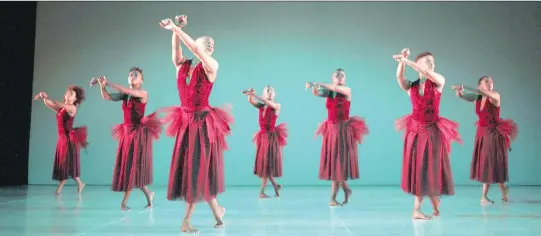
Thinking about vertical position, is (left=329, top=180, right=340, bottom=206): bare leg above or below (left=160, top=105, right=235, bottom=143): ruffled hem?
below

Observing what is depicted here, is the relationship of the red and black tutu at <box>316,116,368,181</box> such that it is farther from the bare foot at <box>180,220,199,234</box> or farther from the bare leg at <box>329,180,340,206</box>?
the bare foot at <box>180,220,199,234</box>

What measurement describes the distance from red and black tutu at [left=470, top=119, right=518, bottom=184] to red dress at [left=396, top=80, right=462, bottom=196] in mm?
1732

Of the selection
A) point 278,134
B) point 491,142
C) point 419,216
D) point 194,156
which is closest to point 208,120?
point 194,156

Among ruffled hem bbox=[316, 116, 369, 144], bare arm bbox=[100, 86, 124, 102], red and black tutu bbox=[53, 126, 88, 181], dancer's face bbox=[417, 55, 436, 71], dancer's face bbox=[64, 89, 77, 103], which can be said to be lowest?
red and black tutu bbox=[53, 126, 88, 181]

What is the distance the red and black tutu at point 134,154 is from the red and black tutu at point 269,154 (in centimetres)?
187

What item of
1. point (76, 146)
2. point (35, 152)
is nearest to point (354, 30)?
point (76, 146)

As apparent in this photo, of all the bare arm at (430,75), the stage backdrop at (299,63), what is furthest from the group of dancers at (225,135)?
the stage backdrop at (299,63)

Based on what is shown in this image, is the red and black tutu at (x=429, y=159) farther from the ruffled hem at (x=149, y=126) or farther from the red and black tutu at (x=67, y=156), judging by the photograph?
the red and black tutu at (x=67, y=156)

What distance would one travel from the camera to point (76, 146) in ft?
22.8

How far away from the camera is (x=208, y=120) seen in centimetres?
367

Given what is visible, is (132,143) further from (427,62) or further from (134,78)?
(427,62)

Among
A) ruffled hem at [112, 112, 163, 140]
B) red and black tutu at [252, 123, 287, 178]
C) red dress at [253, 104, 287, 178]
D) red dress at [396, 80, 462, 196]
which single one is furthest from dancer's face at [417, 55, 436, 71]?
red and black tutu at [252, 123, 287, 178]

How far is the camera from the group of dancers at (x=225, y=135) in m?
3.64

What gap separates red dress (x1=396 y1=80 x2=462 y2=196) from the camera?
14.4ft
